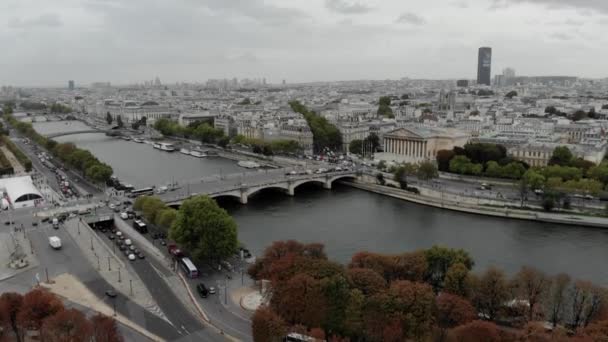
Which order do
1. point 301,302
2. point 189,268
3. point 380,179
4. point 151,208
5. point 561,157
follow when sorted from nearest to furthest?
point 301,302 < point 189,268 < point 151,208 < point 561,157 < point 380,179

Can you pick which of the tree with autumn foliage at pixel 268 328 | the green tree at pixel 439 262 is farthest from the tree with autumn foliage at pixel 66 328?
the green tree at pixel 439 262

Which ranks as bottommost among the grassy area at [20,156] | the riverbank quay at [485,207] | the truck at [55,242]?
the riverbank quay at [485,207]

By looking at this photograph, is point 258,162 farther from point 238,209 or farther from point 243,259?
Result: point 243,259

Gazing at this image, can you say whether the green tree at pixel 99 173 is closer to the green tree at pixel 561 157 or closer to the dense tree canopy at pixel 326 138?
the dense tree canopy at pixel 326 138

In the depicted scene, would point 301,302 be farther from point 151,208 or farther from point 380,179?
point 380,179

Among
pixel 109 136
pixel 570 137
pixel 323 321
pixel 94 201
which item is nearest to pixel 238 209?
pixel 94 201

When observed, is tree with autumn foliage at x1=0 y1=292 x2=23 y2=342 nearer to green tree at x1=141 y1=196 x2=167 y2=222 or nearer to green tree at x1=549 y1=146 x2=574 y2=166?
green tree at x1=141 y1=196 x2=167 y2=222

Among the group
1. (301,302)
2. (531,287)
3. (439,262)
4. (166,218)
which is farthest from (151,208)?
(531,287)
